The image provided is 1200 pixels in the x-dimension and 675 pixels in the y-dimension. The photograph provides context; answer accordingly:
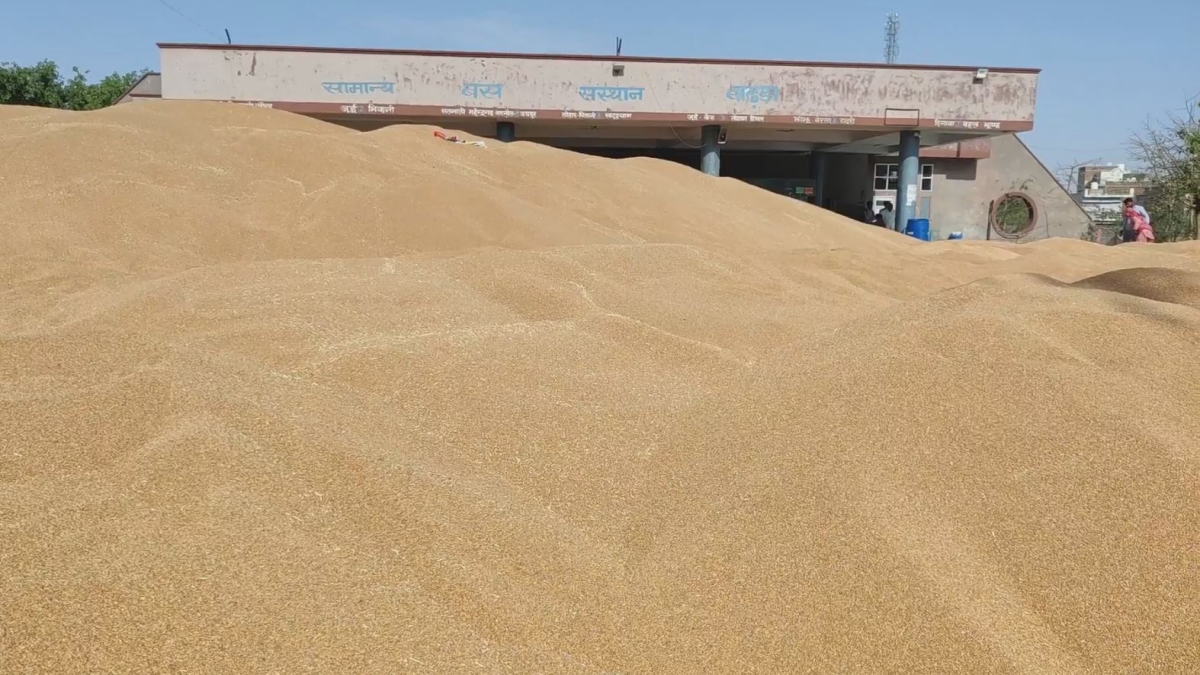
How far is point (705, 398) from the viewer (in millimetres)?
4199

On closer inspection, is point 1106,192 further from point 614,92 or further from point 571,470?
point 571,470

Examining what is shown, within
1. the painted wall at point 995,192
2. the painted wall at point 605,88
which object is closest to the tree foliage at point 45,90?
the painted wall at point 605,88

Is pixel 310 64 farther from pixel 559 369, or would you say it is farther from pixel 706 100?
pixel 559 369

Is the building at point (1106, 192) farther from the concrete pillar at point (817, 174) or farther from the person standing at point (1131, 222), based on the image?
the concrete pillar at point (817, 174)

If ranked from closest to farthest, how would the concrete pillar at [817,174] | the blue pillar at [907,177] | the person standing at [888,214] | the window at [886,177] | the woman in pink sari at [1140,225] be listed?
1. the woman in pink sari at [1140,225]
2. the blue pillar at [907,177]
3. the concrete pillar at [817,174]
4. the person standing at [888,214]
5. the window at [886,177]

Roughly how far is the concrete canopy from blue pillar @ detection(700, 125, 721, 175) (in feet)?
0.87

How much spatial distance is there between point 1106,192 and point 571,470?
61.4m

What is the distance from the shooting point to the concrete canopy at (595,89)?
19.2 m

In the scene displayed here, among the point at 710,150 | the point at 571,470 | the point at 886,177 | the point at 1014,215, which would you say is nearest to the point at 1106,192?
the point at 1014,215

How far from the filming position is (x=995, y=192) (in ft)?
93.0

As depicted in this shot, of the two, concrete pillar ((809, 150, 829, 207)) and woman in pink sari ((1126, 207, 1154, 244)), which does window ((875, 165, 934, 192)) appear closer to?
concrete pillar ((809, 150, 829, 207))

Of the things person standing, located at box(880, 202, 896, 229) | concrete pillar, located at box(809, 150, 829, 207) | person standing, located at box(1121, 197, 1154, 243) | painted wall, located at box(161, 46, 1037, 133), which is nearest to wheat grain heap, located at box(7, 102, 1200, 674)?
person standing, located at box(1121, 197, 1154, 243)

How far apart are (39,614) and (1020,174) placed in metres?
29.9

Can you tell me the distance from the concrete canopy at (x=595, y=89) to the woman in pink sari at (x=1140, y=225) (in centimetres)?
446
